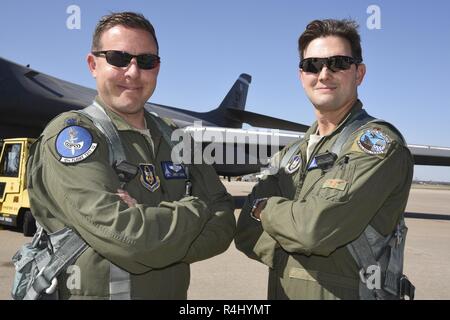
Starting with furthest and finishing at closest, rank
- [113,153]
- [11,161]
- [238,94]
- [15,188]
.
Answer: [238,94], [11,161], [15,188], [113,153]

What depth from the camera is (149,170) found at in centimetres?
203

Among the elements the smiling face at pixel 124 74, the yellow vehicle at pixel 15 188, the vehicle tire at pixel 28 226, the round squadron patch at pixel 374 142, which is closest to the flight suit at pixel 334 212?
the round squadron patch at pixel 374 142

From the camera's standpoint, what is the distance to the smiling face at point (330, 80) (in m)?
2.26

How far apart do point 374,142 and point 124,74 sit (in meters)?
1.35

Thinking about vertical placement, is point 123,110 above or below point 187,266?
above

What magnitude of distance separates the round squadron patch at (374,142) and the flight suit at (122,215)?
34.2 inches

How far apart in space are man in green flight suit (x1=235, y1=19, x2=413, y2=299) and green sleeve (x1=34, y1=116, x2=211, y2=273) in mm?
558

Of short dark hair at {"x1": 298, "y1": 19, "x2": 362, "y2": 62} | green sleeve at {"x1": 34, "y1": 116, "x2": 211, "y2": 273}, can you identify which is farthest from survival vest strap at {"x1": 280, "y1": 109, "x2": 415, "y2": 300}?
short dark hair at {"x1": 298, "y1": 19, "x2": 362, "y2": 62}

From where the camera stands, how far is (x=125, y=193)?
1805 millimetres

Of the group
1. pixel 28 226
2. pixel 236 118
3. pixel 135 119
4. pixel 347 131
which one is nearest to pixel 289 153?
pixel 347 131

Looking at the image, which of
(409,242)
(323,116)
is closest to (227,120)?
(409,242)
